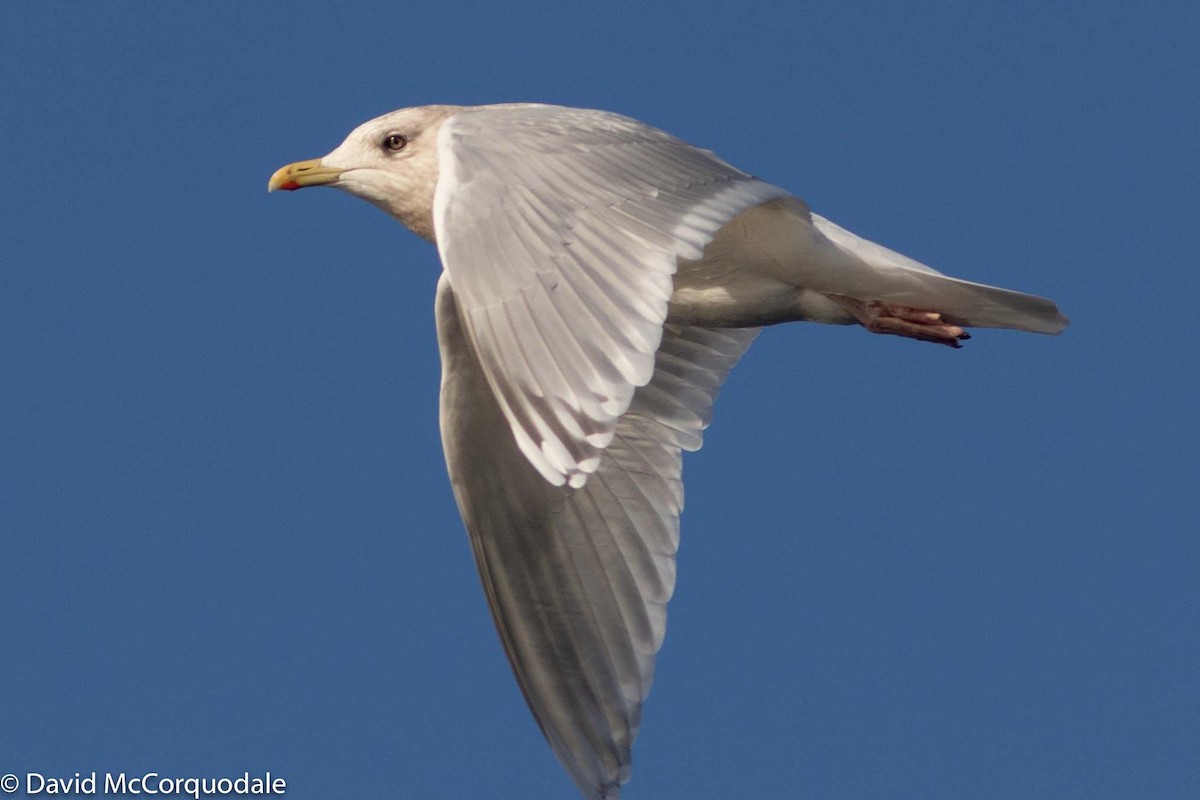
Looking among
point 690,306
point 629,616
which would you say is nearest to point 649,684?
point 629,616

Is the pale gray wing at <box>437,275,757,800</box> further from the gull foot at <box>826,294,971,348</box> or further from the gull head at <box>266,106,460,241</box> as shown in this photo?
the gull foot at <box>826,294,971,348</box>

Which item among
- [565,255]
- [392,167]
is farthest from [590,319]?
[392,167]

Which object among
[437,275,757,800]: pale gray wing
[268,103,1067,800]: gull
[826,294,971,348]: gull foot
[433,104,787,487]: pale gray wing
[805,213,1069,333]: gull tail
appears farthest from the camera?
A: [437,275,757,800]: pale gray wing

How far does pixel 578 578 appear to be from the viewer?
8062 mm

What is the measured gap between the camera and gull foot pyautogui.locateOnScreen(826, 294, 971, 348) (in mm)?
7297

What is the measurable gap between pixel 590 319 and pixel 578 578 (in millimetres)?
2473

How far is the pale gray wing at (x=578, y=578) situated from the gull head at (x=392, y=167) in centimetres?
81

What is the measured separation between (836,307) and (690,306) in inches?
19.5

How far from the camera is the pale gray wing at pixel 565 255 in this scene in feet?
18.4

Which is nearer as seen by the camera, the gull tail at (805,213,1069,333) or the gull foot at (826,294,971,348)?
the gull tail at (805,213,1069,333)

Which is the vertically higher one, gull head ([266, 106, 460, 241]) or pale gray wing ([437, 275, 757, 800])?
gull head ([266, 106, 460, 241])

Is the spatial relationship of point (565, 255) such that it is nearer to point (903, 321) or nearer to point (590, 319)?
point (590, 319)

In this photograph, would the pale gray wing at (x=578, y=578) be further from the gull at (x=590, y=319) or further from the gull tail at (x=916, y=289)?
the gull tail at (x=916, y=289)

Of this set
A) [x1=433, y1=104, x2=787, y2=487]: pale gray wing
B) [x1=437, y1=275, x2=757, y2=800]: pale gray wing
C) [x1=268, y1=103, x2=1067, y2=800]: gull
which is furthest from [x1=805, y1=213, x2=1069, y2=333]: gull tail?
[x1=437, y1=275, x2=757, y2=800]: pale gray wing
